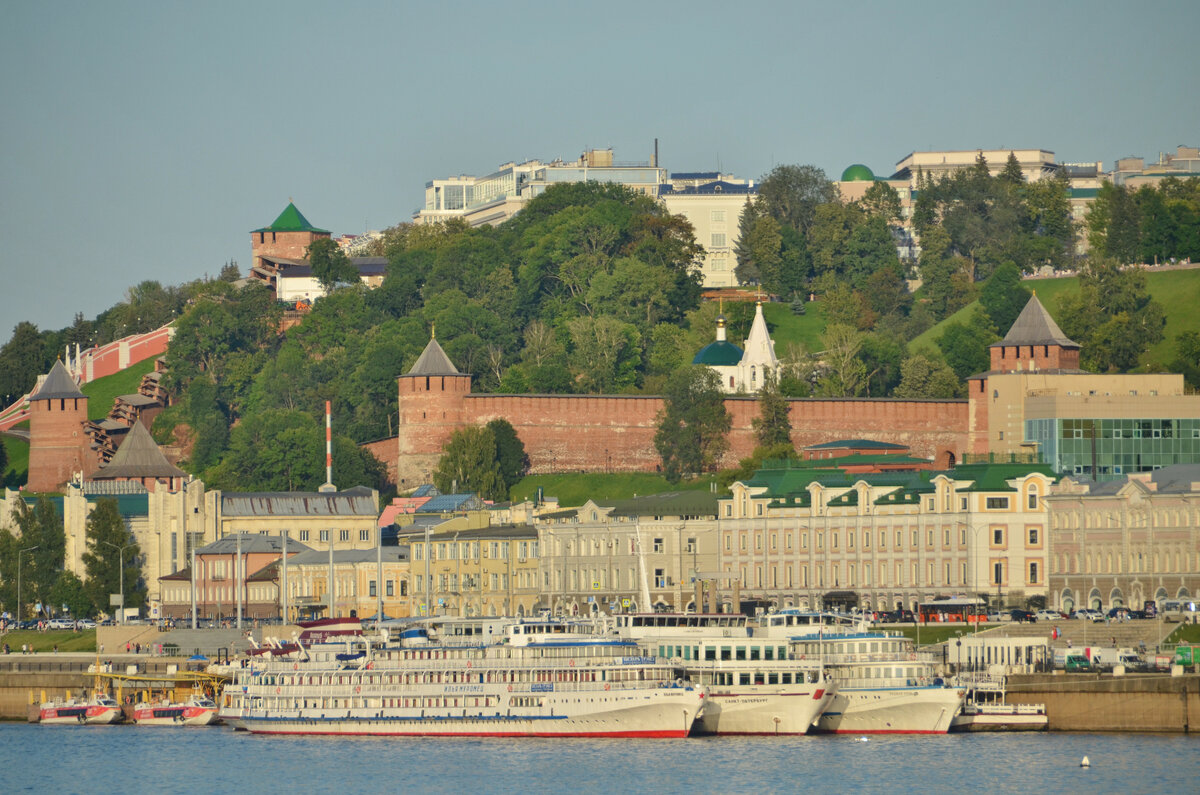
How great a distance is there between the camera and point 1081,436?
111312 mm

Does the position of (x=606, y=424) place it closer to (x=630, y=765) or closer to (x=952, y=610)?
→ (x=952, y=610)

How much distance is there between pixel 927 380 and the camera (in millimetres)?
133250

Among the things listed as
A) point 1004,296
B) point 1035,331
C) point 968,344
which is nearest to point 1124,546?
point 1035,331

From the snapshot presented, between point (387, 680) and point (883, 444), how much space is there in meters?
49.3

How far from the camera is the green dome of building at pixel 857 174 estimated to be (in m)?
187

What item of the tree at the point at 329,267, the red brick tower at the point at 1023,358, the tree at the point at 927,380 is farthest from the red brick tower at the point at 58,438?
the red brick tower at the point at 1023,358

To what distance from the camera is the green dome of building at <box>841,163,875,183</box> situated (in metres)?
187

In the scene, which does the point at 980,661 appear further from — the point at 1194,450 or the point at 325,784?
the point at 1194,450

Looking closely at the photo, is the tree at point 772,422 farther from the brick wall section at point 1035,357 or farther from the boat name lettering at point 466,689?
the boat name lettering at point 466,689

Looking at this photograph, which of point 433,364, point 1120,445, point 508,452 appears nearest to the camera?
point 1120,445

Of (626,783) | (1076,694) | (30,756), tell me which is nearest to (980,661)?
(1076,694)

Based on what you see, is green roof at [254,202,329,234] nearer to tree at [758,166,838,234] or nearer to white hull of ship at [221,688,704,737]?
tree at [758,166,838,234]

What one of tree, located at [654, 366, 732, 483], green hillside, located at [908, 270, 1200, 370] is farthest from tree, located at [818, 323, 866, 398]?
tree, located at [654, 366, 732, 483]

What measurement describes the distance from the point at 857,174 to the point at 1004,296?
47.1 metres
